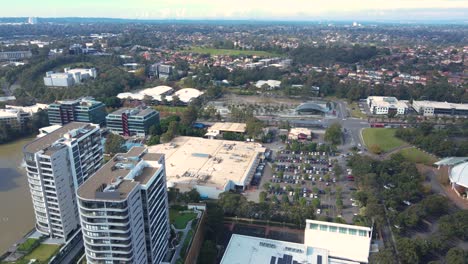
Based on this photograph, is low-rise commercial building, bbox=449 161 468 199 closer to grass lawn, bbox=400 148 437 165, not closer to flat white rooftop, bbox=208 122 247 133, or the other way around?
grass lawn, bbox=400 148 437 165

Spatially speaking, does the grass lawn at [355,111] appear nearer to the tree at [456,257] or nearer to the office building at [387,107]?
the office building at [387,107]

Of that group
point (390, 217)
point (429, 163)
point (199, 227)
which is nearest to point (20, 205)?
point (199, 227)

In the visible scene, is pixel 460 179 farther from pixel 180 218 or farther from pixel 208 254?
pixel 180 218

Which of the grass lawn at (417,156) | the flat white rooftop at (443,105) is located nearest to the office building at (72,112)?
the grass lawn at (417,156)

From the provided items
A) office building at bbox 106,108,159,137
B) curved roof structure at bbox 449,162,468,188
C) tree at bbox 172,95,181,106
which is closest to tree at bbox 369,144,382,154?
curved roof structure at bbox 449,162,468,188

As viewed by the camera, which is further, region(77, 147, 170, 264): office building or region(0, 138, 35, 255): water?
region(0, 138, 35, 255): water

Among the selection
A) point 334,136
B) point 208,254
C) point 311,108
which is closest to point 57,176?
point 208,254
